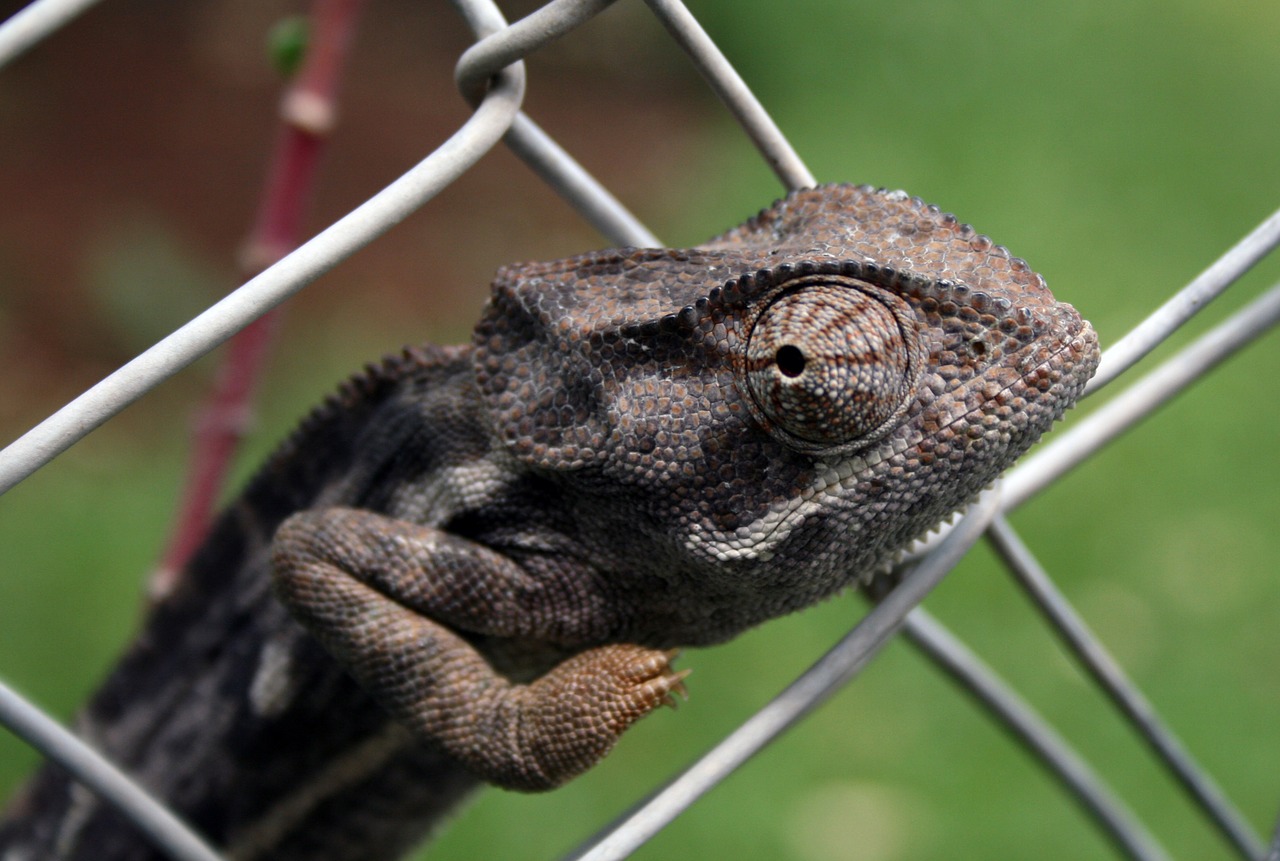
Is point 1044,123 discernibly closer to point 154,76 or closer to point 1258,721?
point 1258,721

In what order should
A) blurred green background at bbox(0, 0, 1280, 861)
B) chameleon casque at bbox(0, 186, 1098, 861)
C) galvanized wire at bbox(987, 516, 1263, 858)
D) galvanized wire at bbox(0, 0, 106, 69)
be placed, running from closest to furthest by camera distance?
galvanized wire at bbox(0, 0, 106, 69)
chameleon casque at bbox(0, 186, 1098, 861)
galvanized wire at bbox(987, 516, 1263, 858)
blurred green background at bbox(0, 0, 1280, 861)

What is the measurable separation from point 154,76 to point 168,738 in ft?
16.5

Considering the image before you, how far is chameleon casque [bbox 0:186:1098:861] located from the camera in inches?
36.7

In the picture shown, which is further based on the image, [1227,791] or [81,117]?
[81,117]

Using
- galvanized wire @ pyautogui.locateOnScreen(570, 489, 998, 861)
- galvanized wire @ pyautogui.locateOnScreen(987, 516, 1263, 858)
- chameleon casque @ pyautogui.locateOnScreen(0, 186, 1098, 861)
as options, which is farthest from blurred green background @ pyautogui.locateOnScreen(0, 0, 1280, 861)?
galvanized wire @ pyautogui.locateOnScreen(570, 489, 998, 861)

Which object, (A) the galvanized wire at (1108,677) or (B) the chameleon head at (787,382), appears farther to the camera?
(A) the galvanized wire at (1108,677)

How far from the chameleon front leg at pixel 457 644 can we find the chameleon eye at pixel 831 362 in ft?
0.69

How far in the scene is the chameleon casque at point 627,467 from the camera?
3.06 ft

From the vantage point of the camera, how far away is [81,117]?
17.8 ft

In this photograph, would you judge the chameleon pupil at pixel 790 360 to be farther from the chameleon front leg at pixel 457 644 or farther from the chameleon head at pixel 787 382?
the chameleon front leg at pixel 457 644

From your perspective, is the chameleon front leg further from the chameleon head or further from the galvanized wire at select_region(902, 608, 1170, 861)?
the galvanized wire at select_region(902, 608, 1170, 861)

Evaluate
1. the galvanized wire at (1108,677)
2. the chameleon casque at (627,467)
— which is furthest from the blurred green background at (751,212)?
the galvanized wire at (1108,677)

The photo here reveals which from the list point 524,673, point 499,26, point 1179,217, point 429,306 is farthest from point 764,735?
point 1179,217

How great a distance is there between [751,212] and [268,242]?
161 inches
